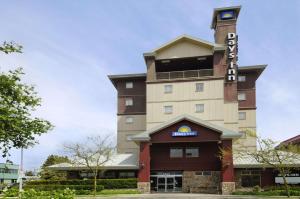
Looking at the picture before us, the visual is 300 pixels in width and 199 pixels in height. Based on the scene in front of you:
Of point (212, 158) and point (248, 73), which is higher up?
point (248, 73)

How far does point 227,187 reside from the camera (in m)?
40.1

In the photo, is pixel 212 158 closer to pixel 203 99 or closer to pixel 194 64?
pixel 203 99

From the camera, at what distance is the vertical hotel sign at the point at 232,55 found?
49.2m

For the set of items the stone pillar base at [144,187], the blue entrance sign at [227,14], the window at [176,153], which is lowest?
the stone pillar base at [144,187]

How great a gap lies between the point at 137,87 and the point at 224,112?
14.2 m

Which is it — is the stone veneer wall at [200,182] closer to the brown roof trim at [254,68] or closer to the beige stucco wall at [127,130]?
the beige stucco wall at [127,130]

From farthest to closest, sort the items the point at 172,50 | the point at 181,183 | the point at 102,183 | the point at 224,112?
1. the point at 172,50
2. the point at 224,112
3. the point at 181,183
4. the point at 102,183

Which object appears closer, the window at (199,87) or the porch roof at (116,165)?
the porch roof at (116,165)

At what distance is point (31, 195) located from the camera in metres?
6.37

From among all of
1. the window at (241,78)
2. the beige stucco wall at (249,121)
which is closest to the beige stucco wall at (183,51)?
the window at (241,78)

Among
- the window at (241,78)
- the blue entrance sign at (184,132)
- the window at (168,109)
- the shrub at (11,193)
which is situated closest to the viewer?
the shrub at (11,193)

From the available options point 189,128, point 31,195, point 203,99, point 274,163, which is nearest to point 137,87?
point 203,99

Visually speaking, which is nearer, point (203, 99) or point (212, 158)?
point (212, 158)

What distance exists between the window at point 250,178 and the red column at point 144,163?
11.2 m
